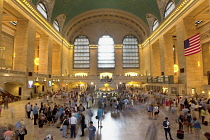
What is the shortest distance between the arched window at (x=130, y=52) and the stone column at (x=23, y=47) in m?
28.4

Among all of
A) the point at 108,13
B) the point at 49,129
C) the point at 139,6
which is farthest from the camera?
the point at 108,13

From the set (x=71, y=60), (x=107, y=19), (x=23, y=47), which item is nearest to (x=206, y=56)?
(x=107, y=19)

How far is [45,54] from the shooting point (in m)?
26.5

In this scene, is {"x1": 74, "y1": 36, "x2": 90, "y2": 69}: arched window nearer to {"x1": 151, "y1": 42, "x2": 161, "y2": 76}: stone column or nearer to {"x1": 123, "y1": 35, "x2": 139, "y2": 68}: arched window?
{"x1": 123, "y1": 35, "x2": 139, "y2": 68}: arched window

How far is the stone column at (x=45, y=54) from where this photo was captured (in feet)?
86.2

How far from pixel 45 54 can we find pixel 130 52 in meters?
25.5

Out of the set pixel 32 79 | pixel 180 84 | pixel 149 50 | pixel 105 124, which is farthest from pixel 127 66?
pixel 105 124

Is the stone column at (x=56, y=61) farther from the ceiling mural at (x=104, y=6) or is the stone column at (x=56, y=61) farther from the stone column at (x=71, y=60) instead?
the stone column at (x=71, y=60)

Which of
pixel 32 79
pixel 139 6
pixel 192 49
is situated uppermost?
pixel 139 6

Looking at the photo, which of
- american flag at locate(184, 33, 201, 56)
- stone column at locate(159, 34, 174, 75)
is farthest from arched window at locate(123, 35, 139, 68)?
american flag at locate(184, 33, 201, 56)

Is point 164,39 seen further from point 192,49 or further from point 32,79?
point 32,79

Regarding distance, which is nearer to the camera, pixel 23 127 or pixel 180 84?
pixel 23 127

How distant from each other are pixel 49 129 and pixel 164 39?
26.0 m

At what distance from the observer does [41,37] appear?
26.9 meters
